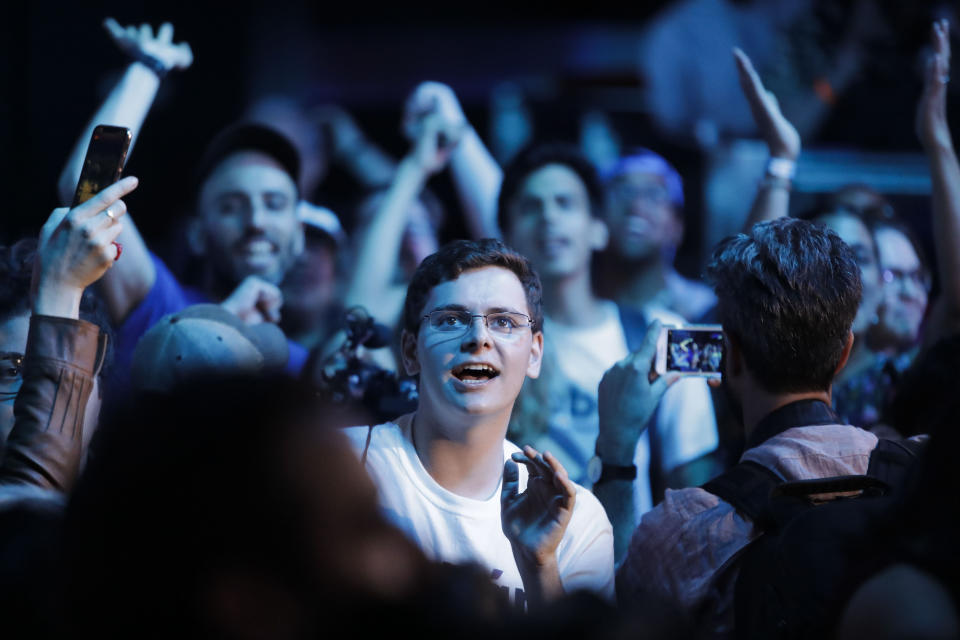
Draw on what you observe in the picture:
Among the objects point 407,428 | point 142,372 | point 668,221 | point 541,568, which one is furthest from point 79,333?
point 668,221

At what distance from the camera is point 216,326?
2.45 meters

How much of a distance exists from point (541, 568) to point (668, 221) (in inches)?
111

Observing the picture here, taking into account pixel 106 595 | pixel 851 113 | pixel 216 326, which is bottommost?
pixel 106 595

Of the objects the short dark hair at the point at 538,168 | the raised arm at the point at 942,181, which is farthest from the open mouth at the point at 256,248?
the raised arm at the point at 942,181

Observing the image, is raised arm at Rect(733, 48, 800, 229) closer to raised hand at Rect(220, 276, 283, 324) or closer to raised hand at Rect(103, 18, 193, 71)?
raised hand at Rect(220, 276, 283, 324)

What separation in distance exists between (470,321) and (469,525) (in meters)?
0.50

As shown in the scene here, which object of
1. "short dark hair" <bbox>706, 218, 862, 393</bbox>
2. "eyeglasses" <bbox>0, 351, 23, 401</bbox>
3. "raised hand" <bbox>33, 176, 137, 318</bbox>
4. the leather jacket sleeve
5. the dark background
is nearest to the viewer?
the leather jacket sleeve

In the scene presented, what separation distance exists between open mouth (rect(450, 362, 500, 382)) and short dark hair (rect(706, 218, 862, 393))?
0.57 m

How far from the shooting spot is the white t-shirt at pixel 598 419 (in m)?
2.99

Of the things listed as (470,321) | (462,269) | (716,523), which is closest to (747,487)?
(716,523)

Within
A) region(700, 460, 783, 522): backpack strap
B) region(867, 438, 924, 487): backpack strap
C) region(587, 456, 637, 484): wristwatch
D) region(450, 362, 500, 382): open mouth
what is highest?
region(450, 362, 500, 382): open mouth

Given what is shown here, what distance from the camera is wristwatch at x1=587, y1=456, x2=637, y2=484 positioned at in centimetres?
254

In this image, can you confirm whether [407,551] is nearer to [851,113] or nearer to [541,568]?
[541,568]

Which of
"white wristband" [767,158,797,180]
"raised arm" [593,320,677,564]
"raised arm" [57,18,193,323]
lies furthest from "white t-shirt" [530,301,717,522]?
"raised arm" [57,18,193,323]
